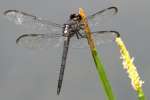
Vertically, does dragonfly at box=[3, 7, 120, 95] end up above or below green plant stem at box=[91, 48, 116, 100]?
above

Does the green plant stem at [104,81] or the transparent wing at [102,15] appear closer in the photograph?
the green plant stem at [104,81]

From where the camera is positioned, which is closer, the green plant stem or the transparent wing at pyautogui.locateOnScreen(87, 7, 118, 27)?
the green plant stem

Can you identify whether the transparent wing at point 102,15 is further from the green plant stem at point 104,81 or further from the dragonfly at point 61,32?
the green plant stem at point 104,81

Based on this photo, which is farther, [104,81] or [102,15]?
[102,15]

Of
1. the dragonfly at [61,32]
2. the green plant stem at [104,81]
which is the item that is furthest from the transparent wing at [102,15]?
the green plant stem at [104,81]

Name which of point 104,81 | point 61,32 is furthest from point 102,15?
point 104,81

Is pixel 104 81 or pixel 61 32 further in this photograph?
pixel 61 32

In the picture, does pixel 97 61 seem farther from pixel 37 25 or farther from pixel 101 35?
pixel 37 25

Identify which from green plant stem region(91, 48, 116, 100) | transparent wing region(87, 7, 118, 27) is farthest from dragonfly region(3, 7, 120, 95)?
green plant stem region(91, 48, 116, 100)

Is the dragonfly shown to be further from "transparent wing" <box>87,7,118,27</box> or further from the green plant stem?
the green plant stem

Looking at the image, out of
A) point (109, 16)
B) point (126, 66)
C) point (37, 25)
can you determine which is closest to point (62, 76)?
point (109, 16)

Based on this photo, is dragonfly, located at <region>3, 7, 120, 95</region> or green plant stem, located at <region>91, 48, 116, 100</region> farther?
dragonfly, located at <region>3, 7, 120, 95</region>

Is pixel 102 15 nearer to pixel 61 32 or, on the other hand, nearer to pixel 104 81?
pixel 61 32
